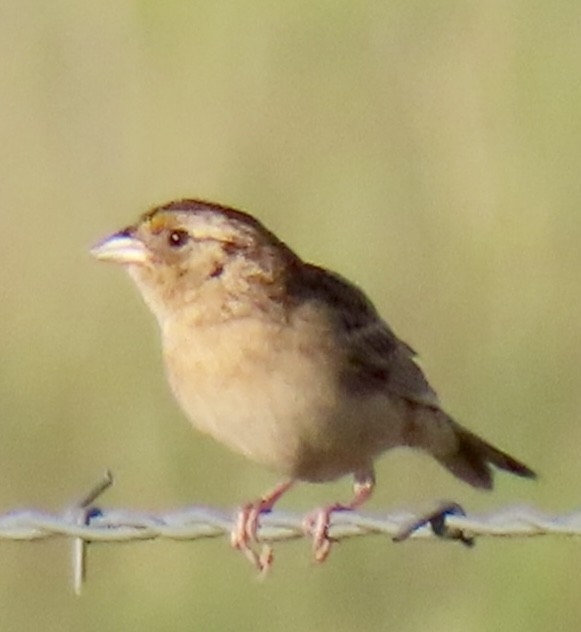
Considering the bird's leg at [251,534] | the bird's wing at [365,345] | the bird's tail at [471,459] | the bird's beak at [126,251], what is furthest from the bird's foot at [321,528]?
the bird's beak at [126,251]

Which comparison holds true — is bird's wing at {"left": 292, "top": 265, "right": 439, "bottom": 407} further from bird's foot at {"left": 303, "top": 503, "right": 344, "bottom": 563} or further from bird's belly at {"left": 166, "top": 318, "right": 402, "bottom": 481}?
bird's foot at {"left": 303, "top": 503, "right": 344, "bottom": 563}

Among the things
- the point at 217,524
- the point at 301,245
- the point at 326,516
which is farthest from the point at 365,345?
the point at 301,245

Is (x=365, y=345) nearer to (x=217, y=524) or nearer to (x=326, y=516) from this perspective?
(x=326, y=516)

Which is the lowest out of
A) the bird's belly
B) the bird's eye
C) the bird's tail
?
the bird's tail

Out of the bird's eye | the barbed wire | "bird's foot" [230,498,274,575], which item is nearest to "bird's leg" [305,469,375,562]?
"bird's foot" [230,498,274,575]

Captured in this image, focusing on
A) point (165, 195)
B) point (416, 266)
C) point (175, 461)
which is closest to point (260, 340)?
point (175, 461)

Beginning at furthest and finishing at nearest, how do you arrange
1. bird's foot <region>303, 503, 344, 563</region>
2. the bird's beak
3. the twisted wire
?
the bird's beak < bird's foot <region>303, 503, 344, 563</region> < the twisted wire
